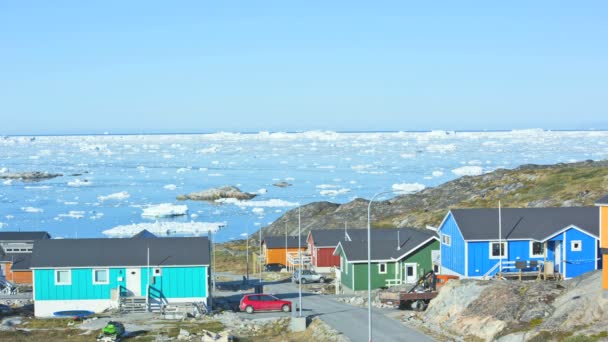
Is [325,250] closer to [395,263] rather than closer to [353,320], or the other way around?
[395,263]

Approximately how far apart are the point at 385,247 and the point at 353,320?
36.7ft

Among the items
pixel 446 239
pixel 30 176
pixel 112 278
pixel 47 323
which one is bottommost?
pixel 47 323

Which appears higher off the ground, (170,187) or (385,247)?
(385,247)

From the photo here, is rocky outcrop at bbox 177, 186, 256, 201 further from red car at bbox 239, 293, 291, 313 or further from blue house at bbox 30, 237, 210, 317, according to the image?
red car at bbox 239, 293, 291, 313

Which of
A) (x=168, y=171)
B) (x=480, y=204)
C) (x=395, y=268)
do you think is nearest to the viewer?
(x=395, y=268)

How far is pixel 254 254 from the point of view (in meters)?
60.1

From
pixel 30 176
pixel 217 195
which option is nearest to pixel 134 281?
pixel 217 195

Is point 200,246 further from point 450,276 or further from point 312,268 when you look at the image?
point 312,268

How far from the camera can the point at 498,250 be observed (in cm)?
3656

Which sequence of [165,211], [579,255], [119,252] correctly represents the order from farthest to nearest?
[165,211] < [119,252] < [579,255]

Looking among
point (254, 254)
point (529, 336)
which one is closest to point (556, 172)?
point (254, 254)

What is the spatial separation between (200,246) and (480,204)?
37.4 metres

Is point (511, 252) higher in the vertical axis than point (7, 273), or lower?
higher

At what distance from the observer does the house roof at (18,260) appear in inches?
1971
